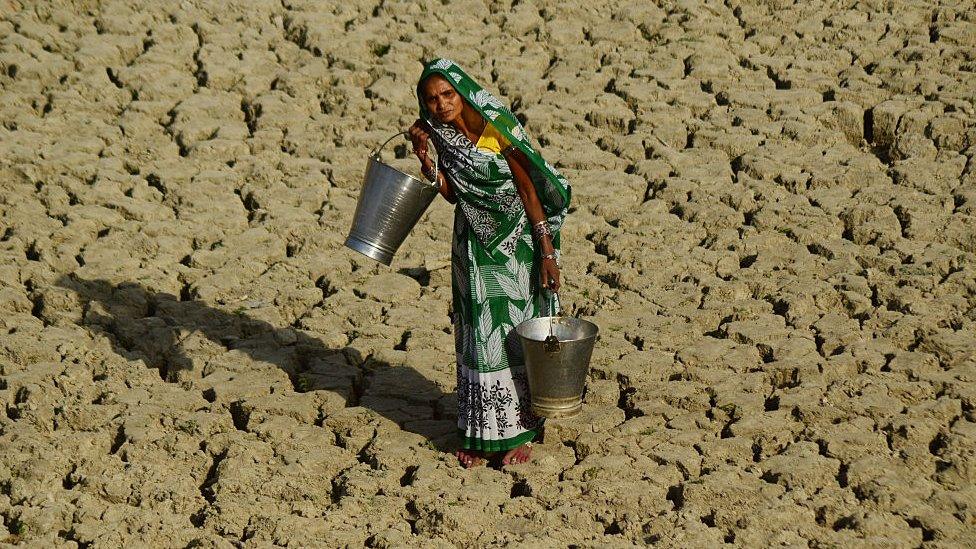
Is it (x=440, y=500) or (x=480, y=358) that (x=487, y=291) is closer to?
(x=480, y=358)

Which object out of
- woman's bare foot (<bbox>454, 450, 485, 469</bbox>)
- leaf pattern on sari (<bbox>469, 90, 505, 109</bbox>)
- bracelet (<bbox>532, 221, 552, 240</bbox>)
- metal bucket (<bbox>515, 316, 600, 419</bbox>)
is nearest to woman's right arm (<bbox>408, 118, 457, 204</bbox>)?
leaf pattern on sari (<bbox>469, 90, 505, 109</bbox>)

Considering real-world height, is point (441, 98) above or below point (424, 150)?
above

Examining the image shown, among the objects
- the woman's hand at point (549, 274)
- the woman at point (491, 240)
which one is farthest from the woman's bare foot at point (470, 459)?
the woman's hand at point (549, 274)

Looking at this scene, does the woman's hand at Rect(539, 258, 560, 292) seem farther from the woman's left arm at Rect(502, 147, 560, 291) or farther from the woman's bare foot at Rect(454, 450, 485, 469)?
the woman's bare foot at Rect(454, 450, 485, 469)

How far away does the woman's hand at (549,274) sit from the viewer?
4758 millimetres

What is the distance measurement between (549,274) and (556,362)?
326mm

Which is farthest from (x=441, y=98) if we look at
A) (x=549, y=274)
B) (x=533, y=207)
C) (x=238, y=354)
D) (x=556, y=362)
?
(x=238, y=354)

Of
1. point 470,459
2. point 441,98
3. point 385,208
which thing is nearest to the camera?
point 441,98

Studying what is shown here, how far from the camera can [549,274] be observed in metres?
4.77

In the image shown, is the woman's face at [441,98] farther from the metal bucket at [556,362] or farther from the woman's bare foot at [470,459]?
the woman's bare foot at [470,459]

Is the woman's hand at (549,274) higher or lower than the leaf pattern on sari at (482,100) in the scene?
lower

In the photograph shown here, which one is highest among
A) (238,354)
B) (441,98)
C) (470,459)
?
(441,98)

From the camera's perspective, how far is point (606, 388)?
556cm

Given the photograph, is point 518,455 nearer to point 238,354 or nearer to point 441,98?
point 441,98
